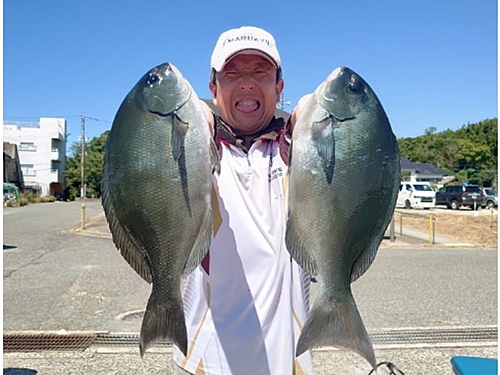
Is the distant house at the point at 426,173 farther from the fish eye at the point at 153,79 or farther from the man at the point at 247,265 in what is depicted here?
the fish eye at the point at 153,79

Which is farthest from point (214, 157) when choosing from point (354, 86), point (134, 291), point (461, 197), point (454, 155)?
point (454, 155)

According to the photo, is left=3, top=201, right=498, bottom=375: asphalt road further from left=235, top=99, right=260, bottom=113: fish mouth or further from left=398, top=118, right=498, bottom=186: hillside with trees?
left=398, top=118, right=498, bottom=186: hillside with trees

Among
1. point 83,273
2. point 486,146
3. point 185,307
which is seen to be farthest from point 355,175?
point 486,146

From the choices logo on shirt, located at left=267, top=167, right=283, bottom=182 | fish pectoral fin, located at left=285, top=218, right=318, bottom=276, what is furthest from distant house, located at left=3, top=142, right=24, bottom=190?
fish pectoral fin, located at left=285, top=218, right=318, bottom=276

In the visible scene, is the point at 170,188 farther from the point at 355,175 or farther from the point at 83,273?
the point at 83,273

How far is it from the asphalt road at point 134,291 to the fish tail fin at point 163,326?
323 centimetres

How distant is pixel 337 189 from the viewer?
1.82 metres

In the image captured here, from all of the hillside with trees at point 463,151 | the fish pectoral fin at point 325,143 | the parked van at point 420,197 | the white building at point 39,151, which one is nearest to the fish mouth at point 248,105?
the fish pectoral fin at point 325,143

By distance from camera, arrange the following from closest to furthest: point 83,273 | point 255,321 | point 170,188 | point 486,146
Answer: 1. point 170,188
2. point 255,321
3. point 83,273
4. point 486,146

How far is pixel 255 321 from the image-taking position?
203 centimetres

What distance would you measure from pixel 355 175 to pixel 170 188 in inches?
25.4

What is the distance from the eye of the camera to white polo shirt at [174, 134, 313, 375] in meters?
2.03

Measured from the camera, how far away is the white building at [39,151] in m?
62.8

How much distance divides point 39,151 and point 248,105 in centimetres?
6646
